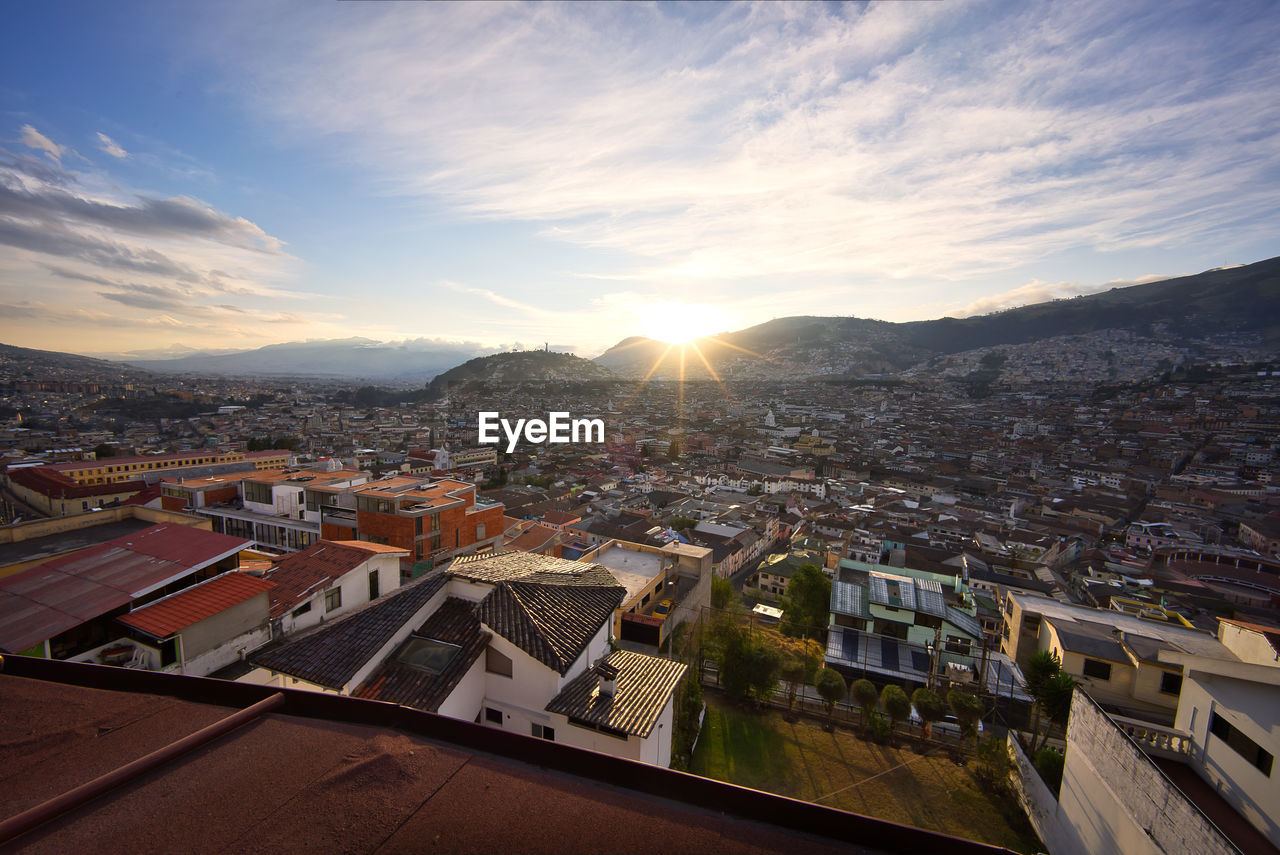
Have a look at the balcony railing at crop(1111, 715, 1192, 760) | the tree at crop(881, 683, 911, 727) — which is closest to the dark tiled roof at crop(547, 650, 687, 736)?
the tree at crop(881, 683, 911, 727)

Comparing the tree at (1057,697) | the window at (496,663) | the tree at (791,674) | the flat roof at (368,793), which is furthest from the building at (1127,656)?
the flat roof at (368,793)

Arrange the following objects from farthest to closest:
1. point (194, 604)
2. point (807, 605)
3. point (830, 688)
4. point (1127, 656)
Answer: point (807, 605) → point (1127, 656) → point (830, 688) → point (194, 604)

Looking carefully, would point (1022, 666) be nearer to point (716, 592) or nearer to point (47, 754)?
point (716, 592)

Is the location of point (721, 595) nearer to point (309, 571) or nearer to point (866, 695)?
point (866, 695)

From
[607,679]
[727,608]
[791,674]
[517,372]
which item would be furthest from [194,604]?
[517,372]

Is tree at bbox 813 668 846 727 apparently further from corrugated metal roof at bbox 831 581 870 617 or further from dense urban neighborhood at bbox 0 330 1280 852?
corrugated metal roof at bbox 831 581 870 617

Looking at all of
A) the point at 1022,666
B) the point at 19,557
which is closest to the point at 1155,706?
the point at 1022,666
